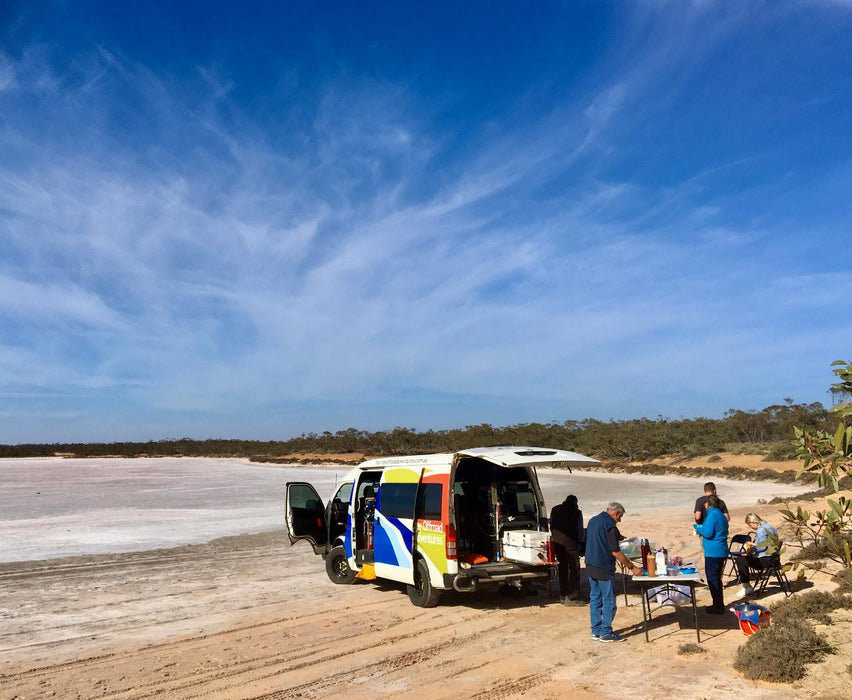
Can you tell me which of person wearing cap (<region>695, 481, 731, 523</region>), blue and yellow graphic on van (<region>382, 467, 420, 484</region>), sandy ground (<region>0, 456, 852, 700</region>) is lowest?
sandy ground (<region>0, 456, 852, 700</region>)

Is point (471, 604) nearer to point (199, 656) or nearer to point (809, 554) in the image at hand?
point (199, 656)

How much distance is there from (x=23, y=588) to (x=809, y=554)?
1340 cm

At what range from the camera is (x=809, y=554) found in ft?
35.9

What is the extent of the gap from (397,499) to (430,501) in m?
0.88

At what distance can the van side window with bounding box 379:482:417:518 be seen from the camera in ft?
33.0

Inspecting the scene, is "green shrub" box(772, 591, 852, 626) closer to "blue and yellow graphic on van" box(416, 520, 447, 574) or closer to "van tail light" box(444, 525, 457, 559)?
"van tail light" box(444, 525, 457, 559)

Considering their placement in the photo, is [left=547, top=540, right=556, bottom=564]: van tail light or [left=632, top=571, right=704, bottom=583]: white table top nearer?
[left=632, top=571, right=704, bottom=583]: white table top

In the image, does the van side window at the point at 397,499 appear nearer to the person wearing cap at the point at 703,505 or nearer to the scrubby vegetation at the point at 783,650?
the person wearing cap at the point at 703,505

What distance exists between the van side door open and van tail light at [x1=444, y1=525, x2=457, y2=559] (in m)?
3.92

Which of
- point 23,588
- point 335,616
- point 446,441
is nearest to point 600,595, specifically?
point 335,616

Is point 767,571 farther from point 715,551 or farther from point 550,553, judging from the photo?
point 550,553

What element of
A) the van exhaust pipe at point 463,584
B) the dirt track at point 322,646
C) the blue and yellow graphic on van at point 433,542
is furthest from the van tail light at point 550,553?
the blue and yellow graphic on van at point 433,542

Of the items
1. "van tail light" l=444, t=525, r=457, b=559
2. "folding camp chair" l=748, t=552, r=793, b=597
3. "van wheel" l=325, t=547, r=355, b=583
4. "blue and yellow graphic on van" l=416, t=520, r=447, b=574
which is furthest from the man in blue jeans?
"van wheel" l=325, t=547, r=355, b=583

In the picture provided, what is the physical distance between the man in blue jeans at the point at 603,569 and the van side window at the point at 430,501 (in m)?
2.28
